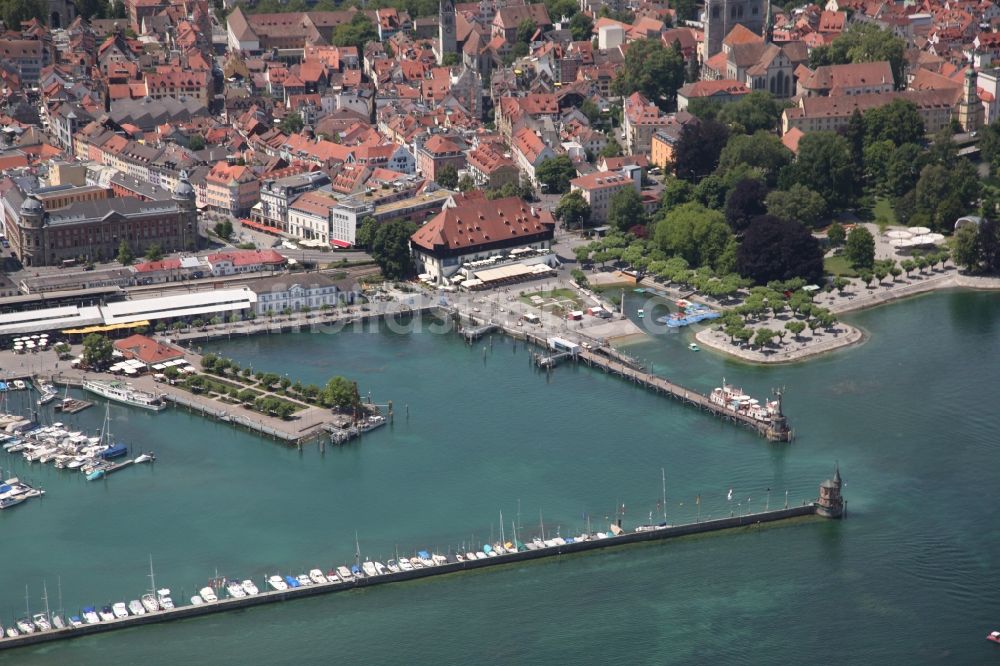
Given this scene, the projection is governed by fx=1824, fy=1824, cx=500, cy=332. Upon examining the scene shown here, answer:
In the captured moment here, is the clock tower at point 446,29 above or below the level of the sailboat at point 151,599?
above

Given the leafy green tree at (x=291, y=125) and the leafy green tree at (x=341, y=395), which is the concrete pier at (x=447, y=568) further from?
the leafy green tree at (x=291, y=125)

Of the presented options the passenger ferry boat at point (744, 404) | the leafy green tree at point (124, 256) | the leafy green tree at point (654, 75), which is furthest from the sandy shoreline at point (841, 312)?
the leafy green tree at point (654, 75)

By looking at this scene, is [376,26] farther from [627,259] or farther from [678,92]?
[627,259]

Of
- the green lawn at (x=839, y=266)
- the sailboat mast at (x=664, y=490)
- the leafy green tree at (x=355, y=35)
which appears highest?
the leafy green tree at (x=355, y=35)

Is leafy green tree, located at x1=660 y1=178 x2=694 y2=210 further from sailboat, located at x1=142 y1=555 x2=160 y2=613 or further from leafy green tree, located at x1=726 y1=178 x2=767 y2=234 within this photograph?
sailboat, located at x1=142 y1=555 x2=160 y2=613

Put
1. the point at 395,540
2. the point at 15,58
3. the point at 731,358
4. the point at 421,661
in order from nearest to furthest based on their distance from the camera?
the point at 421,661
the point at 395,540
the point at 731,358
the point at 15,58

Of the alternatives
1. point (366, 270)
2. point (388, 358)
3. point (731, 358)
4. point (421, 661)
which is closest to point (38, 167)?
point (366, 270)

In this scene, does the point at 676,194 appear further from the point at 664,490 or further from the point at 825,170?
the point at 664,490

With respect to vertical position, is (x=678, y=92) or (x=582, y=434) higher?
(x=678, y=92)
